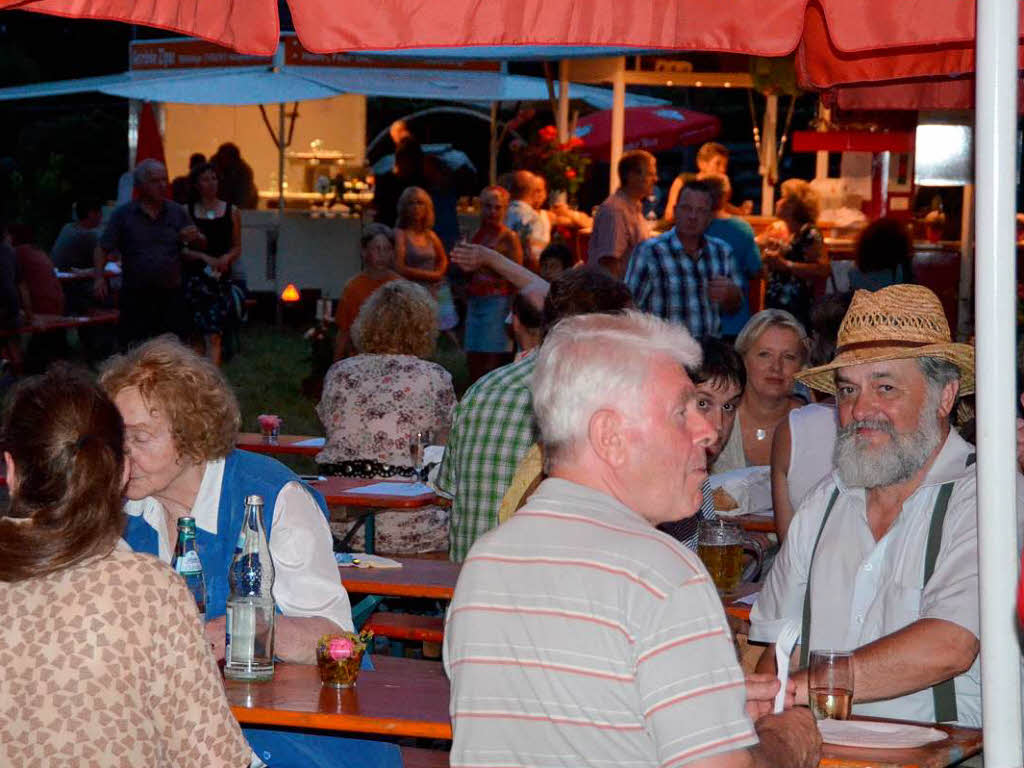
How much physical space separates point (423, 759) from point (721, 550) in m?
1.03

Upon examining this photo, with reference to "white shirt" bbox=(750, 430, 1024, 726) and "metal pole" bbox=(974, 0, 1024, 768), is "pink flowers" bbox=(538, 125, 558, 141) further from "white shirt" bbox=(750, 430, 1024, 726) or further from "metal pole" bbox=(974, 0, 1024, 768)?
"metal pole" bbox=(974, 0, 1024, 768)

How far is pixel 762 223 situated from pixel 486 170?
13765 mm

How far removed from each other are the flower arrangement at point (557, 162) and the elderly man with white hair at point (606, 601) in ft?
42.4

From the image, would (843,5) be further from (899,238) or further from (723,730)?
(899,238)

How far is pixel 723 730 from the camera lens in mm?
2248

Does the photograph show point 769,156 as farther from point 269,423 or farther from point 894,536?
point 894,536

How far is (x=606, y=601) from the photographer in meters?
2.30

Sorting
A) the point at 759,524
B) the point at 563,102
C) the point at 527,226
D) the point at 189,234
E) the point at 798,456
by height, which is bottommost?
the point at 759,524

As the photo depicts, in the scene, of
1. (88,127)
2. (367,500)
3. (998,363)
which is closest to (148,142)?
(88,127)

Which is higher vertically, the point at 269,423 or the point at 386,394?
the point at 386,394

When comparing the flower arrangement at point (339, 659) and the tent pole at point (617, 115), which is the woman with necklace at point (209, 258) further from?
the flower arrangement at point (339, 659)

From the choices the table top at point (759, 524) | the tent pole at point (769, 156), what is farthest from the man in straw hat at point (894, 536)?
the tent pole at point (769, 156)

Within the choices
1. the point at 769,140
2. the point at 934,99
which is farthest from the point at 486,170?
the point at 934,99

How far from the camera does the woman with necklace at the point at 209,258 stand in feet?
42.0
